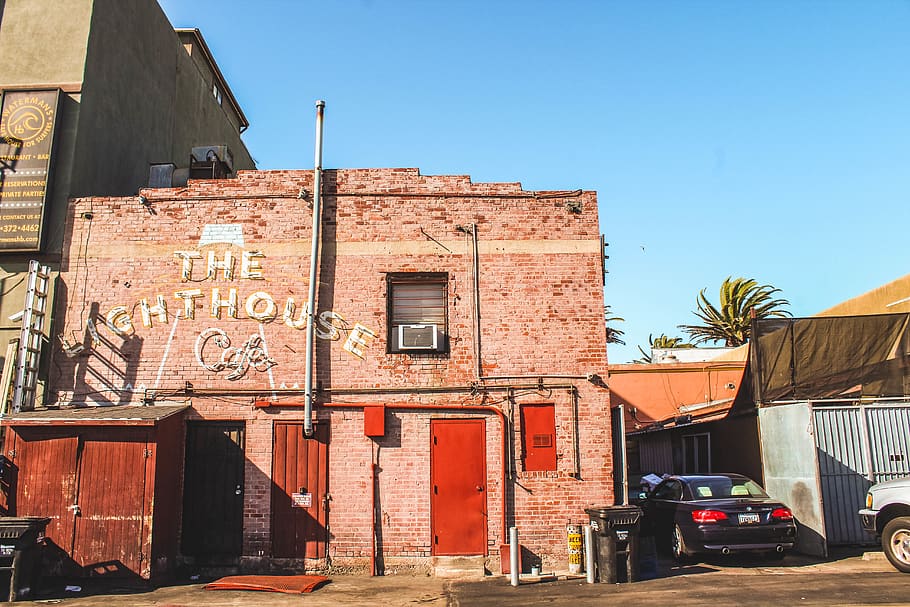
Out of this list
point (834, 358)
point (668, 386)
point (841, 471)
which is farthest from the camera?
point (668, 386)

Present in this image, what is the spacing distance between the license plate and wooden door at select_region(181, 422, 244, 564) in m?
8.70

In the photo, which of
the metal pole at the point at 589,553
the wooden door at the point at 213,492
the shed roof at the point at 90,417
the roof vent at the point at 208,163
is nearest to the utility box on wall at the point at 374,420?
the wooden door at the point at 213,492

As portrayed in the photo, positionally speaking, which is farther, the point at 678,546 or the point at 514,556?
the point at 678,546

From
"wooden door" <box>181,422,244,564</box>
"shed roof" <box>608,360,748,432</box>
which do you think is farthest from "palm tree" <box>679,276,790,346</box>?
"wooden door" <box>181,422,244,564</box>

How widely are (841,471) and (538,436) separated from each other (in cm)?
607

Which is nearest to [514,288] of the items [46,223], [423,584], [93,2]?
[423,584]

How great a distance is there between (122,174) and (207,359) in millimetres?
5471

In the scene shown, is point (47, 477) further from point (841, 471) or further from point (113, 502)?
point (841, 471)

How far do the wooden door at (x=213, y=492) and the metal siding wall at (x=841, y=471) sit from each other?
10.9 m

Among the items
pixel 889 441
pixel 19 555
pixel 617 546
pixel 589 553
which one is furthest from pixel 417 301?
pixel 889 441

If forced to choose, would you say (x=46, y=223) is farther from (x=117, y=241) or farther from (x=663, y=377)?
(x=663, y=377)

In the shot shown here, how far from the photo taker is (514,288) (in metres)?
13.4

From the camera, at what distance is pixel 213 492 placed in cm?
1270

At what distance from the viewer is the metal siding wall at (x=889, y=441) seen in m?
13.8
